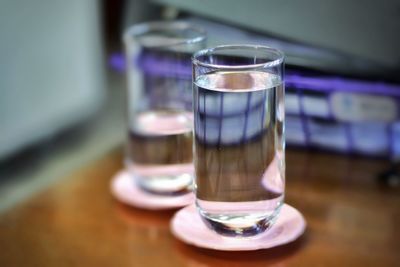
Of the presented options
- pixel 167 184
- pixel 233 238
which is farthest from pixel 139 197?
pixel 233 238

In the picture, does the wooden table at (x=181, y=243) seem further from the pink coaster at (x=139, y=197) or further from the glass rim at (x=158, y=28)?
the glass rim at (x=158, y=28)

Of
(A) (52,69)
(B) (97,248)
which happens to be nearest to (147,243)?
(B) (97,248)

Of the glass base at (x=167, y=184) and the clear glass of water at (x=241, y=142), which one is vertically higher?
the clear glass of water at (x=241, y=142)

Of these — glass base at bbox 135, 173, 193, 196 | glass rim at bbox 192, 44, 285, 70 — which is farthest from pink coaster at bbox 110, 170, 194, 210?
glass rim at bbox 192, 44, 285, 70

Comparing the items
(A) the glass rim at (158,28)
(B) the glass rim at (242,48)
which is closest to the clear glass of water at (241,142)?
(B) the glass rim at (242,48)

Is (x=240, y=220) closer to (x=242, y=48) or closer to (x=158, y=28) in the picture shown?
(x=242, y=48)
